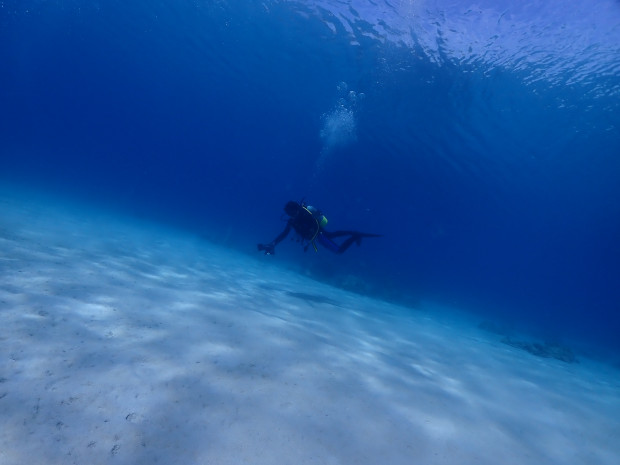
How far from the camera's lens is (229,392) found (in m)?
2.72

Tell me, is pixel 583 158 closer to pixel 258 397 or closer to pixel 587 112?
pixel 587 112

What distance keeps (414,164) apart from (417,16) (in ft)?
62.5

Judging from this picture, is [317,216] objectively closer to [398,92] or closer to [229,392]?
[229,392]

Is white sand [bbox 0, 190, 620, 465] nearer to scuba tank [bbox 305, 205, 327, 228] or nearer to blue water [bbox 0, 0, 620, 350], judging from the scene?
scuba tank [bbox 305, 205, 327, 228]

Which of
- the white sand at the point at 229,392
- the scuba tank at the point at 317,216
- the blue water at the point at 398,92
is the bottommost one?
the white sand at the point at 229,392

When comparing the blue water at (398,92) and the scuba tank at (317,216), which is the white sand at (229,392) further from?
the blue water at (398,92)

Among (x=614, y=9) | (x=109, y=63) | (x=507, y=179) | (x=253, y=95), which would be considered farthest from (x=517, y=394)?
(x=109, y=63)

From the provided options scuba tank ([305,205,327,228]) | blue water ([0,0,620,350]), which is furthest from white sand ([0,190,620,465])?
blue water ([0,0,620,350])

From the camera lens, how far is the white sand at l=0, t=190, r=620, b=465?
2.03 m

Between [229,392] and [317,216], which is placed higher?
[317,216]

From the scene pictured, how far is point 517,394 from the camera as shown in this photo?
4.70 metres

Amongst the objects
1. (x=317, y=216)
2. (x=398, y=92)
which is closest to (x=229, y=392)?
(x=317, y=216)

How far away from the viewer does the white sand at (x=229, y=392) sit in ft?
6.65

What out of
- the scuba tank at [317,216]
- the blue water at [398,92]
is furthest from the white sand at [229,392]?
the blue water at [398,92]
